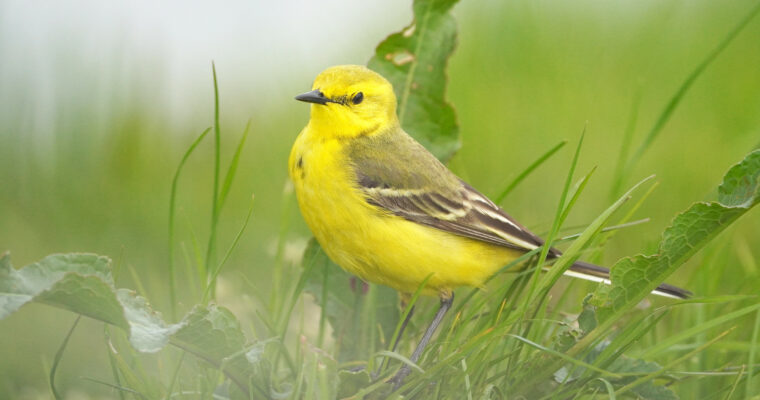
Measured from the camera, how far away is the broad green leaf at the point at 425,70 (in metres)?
3.79

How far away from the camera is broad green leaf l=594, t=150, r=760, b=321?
261cm

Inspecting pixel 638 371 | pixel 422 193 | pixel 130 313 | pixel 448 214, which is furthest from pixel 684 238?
pixel 130 313

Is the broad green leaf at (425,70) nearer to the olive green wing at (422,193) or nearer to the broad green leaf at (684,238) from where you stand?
the olive green wing at (422,193)

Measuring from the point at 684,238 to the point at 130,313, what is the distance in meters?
1.84

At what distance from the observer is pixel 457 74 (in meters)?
6.25

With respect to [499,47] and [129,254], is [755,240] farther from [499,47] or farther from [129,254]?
[129,254]

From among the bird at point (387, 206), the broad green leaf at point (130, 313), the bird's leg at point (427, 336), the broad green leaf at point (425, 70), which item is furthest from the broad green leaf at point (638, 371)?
the broad green leaf at point (425, 70)

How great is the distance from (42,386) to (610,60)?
15.6ft

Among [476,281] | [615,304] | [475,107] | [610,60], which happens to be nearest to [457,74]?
[475,107]

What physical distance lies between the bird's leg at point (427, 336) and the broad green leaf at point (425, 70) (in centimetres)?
78

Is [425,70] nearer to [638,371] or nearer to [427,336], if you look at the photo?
[427,336]

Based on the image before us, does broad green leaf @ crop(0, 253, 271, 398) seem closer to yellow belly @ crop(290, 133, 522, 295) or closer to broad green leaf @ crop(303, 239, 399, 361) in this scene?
yellow belly @ crop(290, 133, 522, 295)

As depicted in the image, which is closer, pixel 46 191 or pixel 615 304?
pixel 615 304

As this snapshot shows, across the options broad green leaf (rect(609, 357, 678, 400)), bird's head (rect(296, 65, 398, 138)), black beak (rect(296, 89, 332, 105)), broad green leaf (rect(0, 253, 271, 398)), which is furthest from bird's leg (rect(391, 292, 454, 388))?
black beak (rect(296, 89, 332, 105))
